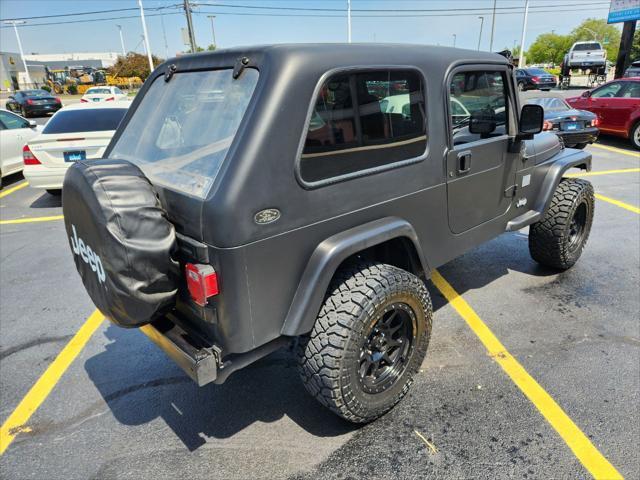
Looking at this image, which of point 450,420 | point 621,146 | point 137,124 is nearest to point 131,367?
point 137,124

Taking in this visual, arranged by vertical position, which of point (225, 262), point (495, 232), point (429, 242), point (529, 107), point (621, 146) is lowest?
point (621, 146)

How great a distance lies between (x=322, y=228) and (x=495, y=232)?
1920 millimetres

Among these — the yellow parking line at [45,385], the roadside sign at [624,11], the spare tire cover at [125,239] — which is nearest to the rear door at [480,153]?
the spare tire cover at [125,239]

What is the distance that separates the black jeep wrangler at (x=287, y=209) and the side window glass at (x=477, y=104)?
1.5 inches

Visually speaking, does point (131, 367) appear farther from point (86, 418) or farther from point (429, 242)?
point (429, 242)

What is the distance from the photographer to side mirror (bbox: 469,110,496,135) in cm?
314

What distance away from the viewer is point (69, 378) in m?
3.12

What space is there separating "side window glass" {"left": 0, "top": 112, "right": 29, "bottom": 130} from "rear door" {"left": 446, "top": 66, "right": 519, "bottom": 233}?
9795 millimetres

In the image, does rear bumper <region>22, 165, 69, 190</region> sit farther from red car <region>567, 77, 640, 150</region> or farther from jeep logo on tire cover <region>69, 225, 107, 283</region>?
red car <region>567, 77, 640, 150</region>

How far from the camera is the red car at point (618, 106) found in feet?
35.4

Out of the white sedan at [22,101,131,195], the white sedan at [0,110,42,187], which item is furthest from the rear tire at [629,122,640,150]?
the white sedan at [0,110,42,187]

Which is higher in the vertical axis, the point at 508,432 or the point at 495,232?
the point at 495,232

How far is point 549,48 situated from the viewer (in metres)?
86.5

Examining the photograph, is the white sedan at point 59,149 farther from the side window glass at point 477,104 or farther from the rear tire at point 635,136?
the rear tire at point 635,136
